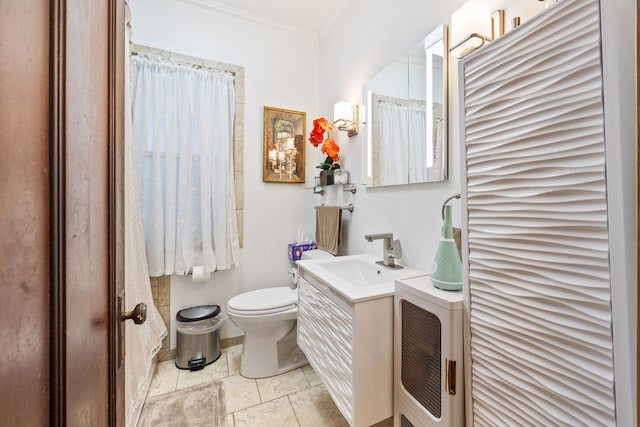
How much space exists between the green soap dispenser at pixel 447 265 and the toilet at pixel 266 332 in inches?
45.0

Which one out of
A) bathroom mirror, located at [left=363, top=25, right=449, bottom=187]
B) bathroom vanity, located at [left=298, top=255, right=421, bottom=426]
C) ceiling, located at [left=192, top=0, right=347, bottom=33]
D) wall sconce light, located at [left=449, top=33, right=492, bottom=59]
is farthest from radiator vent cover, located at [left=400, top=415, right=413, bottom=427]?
ceiling, located at [left=192, top=0, right=347, bottom=33]

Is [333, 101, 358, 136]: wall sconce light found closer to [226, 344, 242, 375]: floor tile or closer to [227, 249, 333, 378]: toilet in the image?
[227, 249, 333, 378]: toilet

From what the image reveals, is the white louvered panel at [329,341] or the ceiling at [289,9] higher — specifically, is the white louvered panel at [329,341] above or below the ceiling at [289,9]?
below

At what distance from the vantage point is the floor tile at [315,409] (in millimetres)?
1428

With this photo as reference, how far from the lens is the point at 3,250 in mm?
277

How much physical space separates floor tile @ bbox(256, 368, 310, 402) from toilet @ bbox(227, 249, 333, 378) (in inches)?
1.6

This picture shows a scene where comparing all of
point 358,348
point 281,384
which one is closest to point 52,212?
point 358,348

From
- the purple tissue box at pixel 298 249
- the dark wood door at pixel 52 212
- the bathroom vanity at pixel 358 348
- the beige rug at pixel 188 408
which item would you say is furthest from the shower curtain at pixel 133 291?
the purple tissue box at pixel 298 249

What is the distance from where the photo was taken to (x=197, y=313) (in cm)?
197

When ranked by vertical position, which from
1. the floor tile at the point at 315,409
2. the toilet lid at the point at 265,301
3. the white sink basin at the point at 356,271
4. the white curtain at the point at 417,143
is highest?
the white curtain at the point at 417,143

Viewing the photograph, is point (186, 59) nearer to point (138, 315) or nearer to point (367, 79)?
point (367, 79)

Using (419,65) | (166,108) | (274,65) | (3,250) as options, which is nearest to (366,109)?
(419,65)

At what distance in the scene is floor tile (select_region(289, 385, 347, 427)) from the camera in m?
1.43

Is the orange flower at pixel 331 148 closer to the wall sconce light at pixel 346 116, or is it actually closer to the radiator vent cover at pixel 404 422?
the wall sconce light at pixel 346 116
